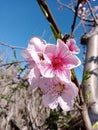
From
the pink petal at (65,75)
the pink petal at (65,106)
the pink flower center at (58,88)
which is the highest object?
the pink petal at (65,75)

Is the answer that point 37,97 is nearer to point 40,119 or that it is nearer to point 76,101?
point 40,119

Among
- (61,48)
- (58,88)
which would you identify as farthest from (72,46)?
(58,88)

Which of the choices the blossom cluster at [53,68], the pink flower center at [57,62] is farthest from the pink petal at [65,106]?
the pink flower center at [57,62]

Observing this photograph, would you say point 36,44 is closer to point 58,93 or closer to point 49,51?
point 49,51

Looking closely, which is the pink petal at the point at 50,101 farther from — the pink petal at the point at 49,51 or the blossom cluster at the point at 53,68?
the pink petal at the point at 49,51

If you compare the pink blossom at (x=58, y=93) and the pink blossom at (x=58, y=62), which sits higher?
the pink blossom at (x=58, y=62)

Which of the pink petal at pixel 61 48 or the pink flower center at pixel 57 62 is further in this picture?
the pink flower center at pixel 57 62

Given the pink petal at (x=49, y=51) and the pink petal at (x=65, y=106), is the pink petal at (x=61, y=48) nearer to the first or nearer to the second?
the pink petal at (x=49, y=51)

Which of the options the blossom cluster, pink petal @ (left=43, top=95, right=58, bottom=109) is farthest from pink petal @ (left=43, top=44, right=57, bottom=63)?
pink petal @ (left=43, top=95, right=58, bottom=109)
